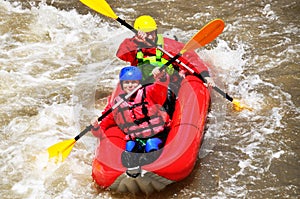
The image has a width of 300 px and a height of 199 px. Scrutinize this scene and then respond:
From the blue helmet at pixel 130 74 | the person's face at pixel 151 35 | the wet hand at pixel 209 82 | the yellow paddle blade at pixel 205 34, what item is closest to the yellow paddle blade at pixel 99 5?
the person's face at pixel 151 35

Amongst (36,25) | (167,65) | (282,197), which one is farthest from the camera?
(36,25)

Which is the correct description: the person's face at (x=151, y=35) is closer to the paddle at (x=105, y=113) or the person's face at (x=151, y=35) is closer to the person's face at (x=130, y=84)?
the paddle at (x=105, y=113)

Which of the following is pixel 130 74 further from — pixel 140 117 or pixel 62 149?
pixel 62 149

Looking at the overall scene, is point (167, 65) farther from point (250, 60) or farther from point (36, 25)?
point (36, 25)

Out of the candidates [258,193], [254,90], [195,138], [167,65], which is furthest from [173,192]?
[254,90]

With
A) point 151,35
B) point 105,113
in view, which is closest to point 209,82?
point 151,35

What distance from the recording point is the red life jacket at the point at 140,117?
3998 millimetres

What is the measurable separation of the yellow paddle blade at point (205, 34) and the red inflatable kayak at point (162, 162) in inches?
41.6

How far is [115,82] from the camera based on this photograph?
5.93 metres

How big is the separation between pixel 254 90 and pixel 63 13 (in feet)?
12.3

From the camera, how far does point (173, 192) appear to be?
13.3 ft

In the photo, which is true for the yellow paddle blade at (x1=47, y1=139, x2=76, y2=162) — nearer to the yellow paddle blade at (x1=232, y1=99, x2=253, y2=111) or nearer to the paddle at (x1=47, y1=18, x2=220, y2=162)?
the paddle at (x1=47, y1=18, x2=220, y2=162)

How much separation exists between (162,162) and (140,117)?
0.55m

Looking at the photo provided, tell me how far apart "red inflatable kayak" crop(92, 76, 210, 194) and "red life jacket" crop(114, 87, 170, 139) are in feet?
0.45
